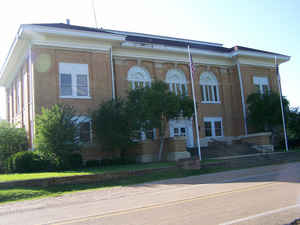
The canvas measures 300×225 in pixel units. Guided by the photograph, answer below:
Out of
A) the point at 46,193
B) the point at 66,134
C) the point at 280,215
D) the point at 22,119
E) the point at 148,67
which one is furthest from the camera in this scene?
the point at 148,67

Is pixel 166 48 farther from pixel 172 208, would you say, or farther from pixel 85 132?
pixel 172 208

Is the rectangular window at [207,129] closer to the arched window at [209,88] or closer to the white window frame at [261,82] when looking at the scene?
the arched window at [209,88]

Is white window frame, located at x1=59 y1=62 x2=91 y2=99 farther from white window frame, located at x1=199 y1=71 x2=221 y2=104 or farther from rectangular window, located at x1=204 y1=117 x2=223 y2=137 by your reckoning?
rectangular window, located at x1=204 y1=117 x2=223 y2=137

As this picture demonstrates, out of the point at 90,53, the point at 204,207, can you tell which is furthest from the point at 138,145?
the point at 204,207

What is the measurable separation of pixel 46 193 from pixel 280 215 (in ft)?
29.8

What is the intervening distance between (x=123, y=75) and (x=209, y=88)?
9842 millimetres

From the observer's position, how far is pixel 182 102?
22.3 metres

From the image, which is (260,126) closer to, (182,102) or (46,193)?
(182,102)

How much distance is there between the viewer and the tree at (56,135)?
17.8 meters

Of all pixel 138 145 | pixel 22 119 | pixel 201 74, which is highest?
pixel 201 74

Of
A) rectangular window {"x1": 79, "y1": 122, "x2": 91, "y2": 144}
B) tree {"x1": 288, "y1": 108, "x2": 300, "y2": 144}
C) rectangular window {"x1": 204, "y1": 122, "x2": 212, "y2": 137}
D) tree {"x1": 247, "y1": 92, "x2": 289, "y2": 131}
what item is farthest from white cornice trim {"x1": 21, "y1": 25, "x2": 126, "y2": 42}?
tree {"x1": 288, "y1": 108, "x2": 300, "y2": 144}

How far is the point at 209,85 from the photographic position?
31.5 m

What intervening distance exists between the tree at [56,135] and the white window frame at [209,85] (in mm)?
16108

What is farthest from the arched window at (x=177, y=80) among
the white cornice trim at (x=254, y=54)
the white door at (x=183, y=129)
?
the white cornice trim at (x=254, y=54)
